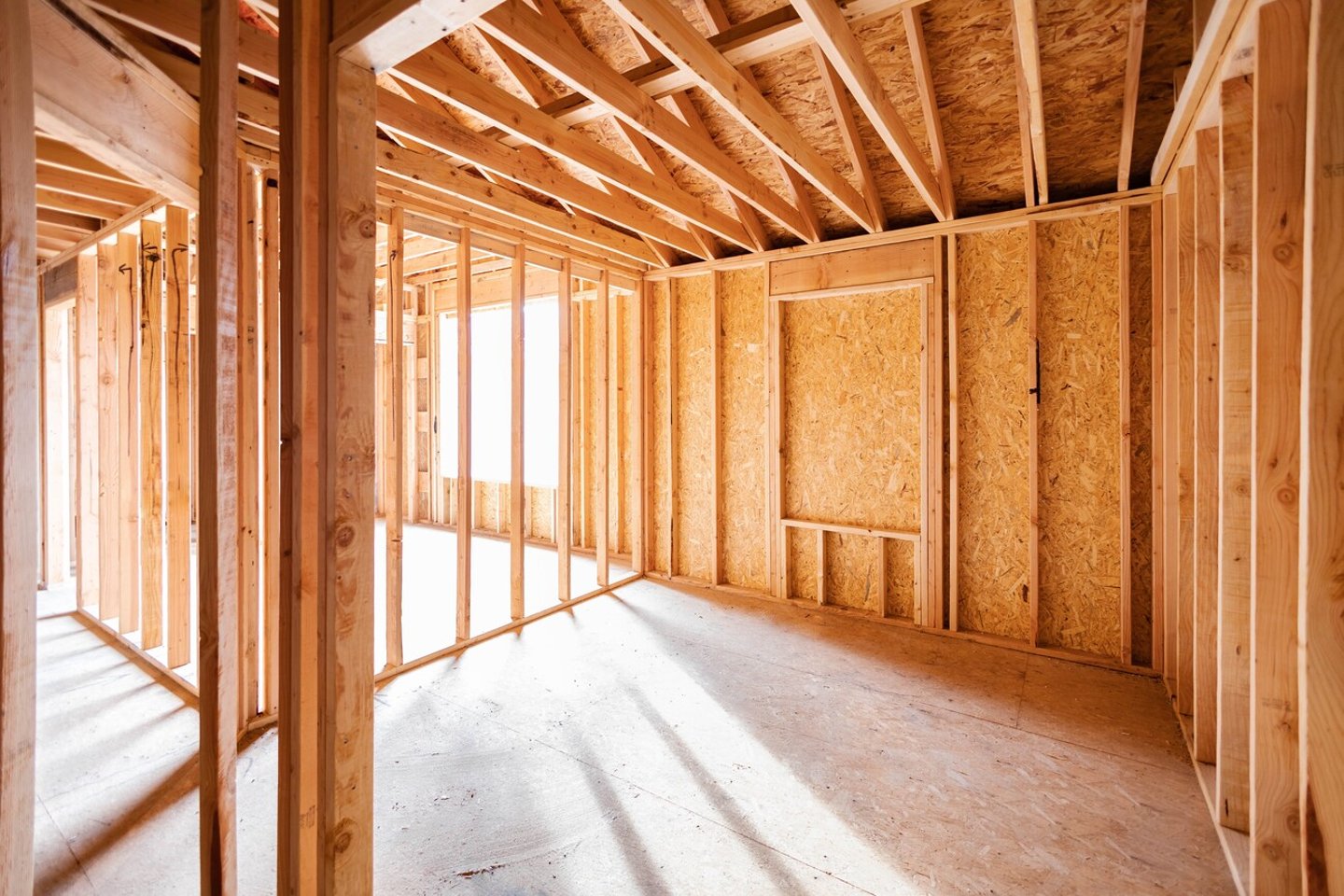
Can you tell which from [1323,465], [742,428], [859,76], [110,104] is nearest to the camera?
[1323,465]

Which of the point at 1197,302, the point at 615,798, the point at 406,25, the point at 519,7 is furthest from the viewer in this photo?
the point at 1197,302

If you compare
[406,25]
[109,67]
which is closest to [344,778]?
[406,25]

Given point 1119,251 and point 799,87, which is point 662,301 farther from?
point 1119,251

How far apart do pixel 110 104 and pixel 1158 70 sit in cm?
437

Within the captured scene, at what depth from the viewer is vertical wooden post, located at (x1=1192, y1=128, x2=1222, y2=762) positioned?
2.30 metres

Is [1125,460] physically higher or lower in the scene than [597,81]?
lower

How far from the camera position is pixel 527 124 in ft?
8.18

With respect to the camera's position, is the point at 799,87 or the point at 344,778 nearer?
the point at 344,778

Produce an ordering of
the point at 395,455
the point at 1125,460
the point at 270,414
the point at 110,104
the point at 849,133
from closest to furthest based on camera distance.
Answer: the point at 110,104
the point at 270,414
the point at 849,133
the point at 395,455
the point at 1125,460

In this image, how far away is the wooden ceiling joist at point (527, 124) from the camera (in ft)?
7.02

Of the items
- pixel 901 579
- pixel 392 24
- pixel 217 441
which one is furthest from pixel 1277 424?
pixel 901 579

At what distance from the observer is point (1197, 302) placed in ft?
7.79

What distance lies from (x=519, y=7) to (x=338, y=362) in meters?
1.54

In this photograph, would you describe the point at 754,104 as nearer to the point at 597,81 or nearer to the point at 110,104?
the point at 597,81
